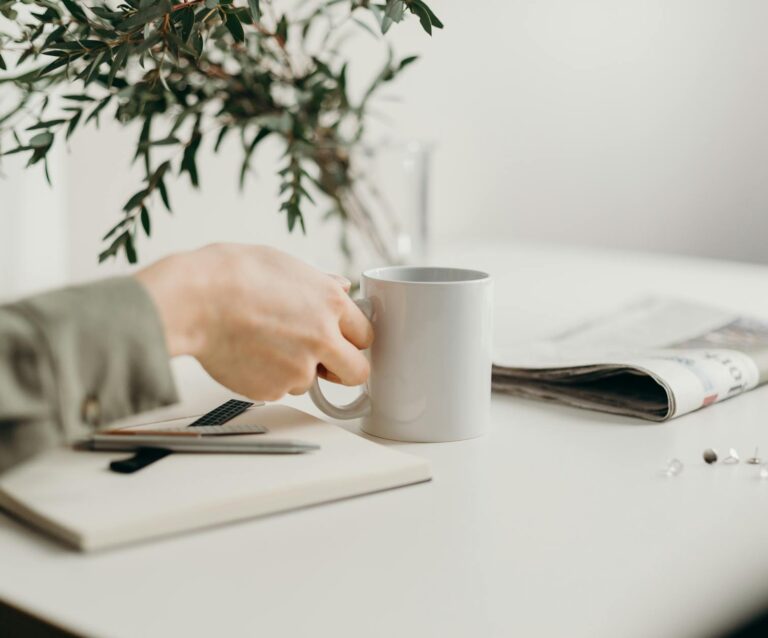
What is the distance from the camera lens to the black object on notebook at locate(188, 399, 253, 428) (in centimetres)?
73

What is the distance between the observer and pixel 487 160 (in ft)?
10.2

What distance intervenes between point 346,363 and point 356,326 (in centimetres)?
3

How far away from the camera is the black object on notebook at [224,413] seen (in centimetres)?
73

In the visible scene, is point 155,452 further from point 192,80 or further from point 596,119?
point 596,119

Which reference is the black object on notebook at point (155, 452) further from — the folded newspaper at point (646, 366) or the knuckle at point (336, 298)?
the folded newspaper at point (646, 366)

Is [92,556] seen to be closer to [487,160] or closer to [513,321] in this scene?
[513,321]

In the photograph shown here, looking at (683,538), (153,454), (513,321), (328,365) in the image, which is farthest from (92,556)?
(513,321)

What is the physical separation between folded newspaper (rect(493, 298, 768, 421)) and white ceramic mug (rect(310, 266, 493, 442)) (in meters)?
0.15

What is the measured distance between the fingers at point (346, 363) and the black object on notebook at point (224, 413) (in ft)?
0.28

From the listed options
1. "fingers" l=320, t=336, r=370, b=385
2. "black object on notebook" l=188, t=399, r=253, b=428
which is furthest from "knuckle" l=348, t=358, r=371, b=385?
"black object on notebook" l=188, t=399, r=253, b=428

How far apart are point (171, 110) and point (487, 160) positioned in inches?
81.3

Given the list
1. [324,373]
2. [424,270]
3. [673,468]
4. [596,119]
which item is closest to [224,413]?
[324,373]

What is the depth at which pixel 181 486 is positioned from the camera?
23.2 inches

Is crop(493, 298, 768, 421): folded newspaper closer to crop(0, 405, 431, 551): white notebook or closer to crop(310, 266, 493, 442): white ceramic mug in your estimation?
crop(310, 266, 493, 442): white ceramic mug
